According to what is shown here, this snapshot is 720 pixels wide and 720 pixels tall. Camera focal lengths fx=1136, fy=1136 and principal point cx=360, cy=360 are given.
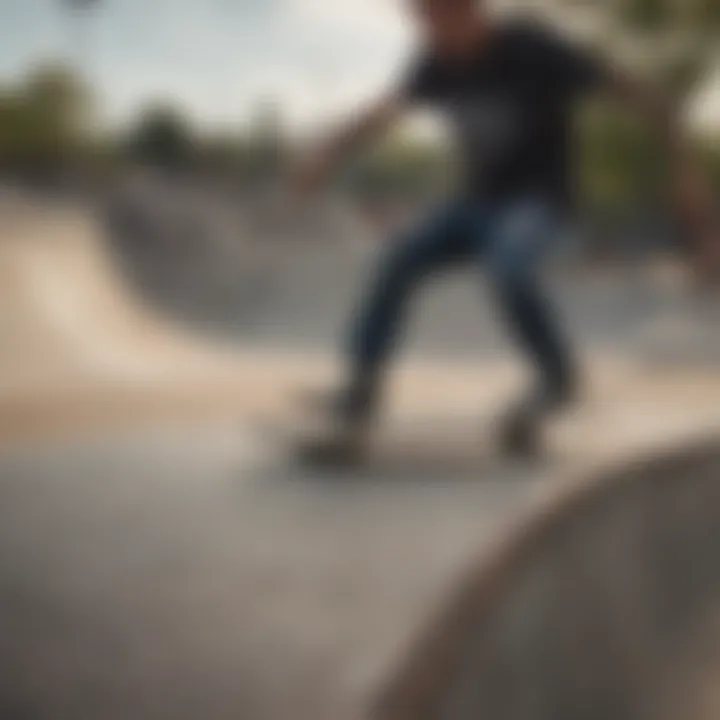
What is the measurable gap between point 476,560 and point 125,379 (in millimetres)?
295

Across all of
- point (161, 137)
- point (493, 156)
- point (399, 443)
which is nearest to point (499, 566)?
point (399, 443)

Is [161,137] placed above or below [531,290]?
above

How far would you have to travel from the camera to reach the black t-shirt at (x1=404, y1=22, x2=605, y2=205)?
2.73ft

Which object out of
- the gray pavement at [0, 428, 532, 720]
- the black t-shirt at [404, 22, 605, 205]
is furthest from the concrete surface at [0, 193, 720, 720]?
the black t-shirt at [404, 22, 605, 205]

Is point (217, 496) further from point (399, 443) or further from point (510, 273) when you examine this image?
Answer: point (510, 273)

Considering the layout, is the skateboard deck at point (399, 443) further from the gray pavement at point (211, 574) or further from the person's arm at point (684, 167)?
the person's arm at point (684, 167)

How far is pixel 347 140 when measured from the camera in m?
0.84

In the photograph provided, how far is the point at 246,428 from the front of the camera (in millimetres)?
870

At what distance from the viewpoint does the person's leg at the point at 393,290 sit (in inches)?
32.9

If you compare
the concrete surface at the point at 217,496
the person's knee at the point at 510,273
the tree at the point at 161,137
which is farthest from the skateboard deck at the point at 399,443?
the tree at the point at 161,137

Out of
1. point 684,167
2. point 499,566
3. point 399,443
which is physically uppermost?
point 684,167

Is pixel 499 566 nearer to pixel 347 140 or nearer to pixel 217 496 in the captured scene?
pixel 217 496

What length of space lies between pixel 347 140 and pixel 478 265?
5.3 inches

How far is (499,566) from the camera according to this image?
817 mm
